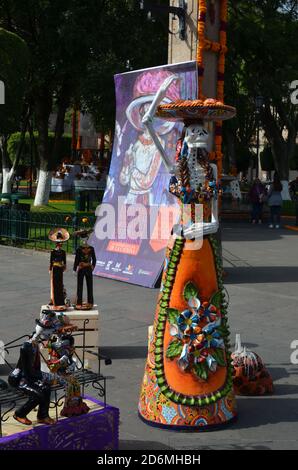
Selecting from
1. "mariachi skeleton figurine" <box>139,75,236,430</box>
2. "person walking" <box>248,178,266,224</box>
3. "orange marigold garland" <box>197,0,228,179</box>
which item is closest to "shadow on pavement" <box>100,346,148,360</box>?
"mariachi skeleton figurine" <box>139,75,236,430</box>

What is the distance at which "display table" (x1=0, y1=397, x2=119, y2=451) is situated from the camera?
188 inches

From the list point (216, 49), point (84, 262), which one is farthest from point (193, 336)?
point (216, 49)

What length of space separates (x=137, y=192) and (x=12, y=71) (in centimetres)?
674

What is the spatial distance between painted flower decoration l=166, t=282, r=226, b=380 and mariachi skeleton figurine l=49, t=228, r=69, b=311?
2.49m

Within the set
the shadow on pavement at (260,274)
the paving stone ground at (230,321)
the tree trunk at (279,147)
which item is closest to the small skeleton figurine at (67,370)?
the paving stone ground at (230,321)

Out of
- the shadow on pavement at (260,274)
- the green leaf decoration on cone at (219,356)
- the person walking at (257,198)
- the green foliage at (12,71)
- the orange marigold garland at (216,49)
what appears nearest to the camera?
the green leaf decoration on cone at (219,356)

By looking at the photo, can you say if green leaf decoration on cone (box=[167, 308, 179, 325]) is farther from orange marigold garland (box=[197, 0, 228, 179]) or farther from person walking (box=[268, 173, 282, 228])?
person walking (box=[268, 173, 282, 228])

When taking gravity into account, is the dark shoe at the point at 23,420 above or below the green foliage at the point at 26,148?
below

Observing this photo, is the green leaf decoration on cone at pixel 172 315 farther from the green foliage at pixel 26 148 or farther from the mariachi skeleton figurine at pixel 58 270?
the green foliage at pixel 26 148

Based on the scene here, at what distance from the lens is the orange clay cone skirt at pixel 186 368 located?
6.00 metres

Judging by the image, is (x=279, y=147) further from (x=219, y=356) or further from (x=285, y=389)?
(x=219, y=356)

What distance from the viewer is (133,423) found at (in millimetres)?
6246
